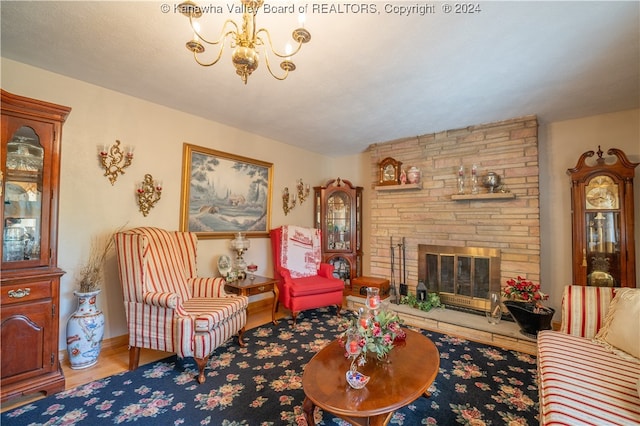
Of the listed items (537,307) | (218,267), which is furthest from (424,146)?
(218,267)

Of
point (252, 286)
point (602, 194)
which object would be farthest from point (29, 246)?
point (602, 194)

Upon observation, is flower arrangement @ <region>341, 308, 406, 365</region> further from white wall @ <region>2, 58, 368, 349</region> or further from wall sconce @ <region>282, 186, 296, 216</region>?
wall sconce @ <region>282, 186, 296, 216</region>

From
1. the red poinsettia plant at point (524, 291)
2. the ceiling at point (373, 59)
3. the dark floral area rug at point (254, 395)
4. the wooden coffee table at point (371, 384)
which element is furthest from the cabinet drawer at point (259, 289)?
the red poinsettia plant at point (524, 291)

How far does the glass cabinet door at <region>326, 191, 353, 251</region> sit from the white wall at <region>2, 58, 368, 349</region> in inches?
71.2

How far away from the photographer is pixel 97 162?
8.71 ft

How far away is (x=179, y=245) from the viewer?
2.88m

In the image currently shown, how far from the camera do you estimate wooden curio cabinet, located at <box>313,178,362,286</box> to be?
466cm

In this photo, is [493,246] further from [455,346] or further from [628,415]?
[628,415]

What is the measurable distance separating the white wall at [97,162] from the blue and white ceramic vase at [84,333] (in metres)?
0.23

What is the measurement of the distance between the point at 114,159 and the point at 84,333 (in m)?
1.62

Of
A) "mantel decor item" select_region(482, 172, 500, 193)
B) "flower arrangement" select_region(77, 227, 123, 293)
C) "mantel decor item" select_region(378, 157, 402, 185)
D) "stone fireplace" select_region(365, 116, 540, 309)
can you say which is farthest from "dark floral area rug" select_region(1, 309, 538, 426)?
"mantel decor item" select_region(378, 157, 402, 185)

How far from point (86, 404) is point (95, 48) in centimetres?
256

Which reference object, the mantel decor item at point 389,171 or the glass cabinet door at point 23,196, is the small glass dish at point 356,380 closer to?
the glass cabinet door at point 23,196

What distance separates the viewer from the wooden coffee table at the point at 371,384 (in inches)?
51.0
